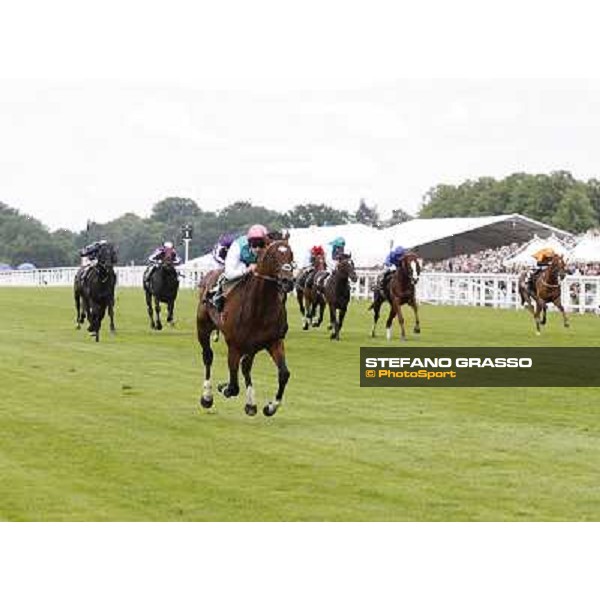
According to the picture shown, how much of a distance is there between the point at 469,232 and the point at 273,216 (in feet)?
132

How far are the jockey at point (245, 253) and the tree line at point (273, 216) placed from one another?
69723 mm

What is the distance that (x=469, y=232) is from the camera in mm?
81062

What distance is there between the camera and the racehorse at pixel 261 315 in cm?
1530

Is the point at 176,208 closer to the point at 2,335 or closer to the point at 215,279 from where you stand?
the point at 2,335

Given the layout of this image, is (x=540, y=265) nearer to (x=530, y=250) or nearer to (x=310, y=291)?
(x=310, y=291)

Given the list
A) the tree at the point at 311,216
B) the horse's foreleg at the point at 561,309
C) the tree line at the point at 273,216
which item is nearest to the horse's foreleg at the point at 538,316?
the horse's foreleg at the point at 561,309

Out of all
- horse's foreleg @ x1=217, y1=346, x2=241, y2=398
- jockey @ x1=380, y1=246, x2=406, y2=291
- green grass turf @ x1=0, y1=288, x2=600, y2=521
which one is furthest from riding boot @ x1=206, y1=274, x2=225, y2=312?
jockey @ x1=380, y1=246, x2=406, y2=291

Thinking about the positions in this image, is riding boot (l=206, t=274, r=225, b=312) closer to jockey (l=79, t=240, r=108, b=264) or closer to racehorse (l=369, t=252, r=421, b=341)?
jockey (l=79, t=240, r=108, b=264)

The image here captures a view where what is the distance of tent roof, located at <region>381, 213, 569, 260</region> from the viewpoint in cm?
7881

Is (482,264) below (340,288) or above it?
above

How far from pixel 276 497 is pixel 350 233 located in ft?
202

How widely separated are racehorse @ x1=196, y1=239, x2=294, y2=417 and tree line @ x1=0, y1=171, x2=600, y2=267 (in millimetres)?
69871

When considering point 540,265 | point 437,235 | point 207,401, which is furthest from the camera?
point 437,235

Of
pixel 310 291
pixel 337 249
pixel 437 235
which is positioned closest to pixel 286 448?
pixel 337 249
